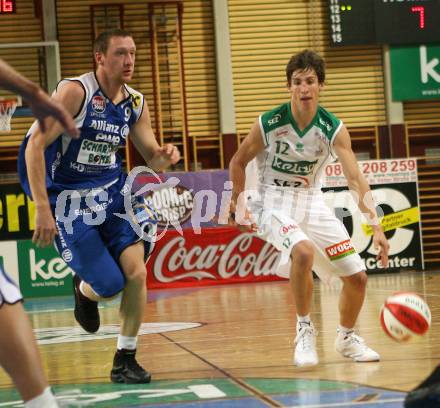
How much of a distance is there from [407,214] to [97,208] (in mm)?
10482

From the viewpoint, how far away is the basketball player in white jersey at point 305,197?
6133mm

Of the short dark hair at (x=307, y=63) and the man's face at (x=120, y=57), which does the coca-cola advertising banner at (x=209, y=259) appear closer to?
the short dark hair at (x=307, y=63)

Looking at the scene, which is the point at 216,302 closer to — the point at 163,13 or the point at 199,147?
the point at 199,147

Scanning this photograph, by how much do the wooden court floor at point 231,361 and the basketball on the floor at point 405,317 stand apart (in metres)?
0.21

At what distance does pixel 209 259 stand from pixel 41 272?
103 inches

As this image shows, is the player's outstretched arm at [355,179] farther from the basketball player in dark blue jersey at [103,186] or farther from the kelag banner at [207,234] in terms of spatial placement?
the kelag banner at [207,234]

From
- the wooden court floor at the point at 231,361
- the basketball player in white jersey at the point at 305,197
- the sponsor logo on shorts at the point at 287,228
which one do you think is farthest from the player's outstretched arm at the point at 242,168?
the wooden court floor at the point at 231,361

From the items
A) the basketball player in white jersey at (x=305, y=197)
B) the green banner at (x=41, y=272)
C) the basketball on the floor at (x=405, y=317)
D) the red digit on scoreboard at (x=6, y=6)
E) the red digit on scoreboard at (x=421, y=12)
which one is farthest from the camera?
the red digit on scoreboard at (x=421, y=12)

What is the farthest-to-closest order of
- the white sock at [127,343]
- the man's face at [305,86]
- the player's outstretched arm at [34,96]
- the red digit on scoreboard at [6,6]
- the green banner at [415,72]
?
the green banner at [415,72] → the red digit on scoreboard at [6,6] → the man's face at [305,86] → the white sock at [127,343] → the player's outstretched arm at [34,96]

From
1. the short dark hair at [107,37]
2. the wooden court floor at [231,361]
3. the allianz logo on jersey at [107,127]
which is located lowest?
the wooden court floor at [231,361]

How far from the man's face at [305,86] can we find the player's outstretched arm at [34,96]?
3.18 metres

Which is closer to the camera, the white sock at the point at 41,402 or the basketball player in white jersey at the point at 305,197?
the white sock at the point at 41,402

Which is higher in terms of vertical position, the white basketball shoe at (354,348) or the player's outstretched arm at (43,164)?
the player's outstretched arm at (43,164)

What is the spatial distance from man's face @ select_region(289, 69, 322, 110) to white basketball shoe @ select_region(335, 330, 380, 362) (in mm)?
1556
